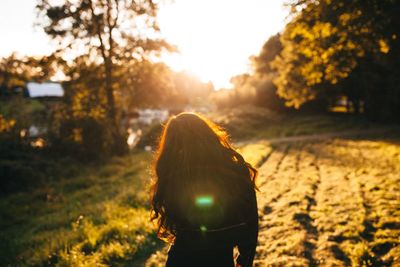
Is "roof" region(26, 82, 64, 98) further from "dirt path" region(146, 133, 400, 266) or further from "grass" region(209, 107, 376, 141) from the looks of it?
"dirt path" region(146, 133, 400, 266)

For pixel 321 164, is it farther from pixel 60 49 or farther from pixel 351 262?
pixel 60 49

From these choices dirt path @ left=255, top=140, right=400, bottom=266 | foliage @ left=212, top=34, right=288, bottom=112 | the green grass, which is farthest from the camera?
foliage @ left=212, top=34, right=288, bottom=112

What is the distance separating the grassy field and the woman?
123cm

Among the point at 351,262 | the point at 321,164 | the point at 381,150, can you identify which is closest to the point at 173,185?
the point at 351,262

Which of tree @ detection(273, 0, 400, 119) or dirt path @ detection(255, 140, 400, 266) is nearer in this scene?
dirt path @ detection(255, 140, 400, 266)

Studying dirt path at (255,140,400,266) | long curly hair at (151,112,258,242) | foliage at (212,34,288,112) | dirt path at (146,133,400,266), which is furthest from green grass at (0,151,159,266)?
foliage at (212,34,288,112)

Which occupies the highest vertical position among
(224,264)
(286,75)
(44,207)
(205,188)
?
(286,75)

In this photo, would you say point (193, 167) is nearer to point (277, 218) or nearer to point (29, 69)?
point (277, 218)

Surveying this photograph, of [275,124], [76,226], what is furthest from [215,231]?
[275,124]

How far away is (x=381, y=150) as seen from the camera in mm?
15828

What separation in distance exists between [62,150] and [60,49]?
5.83 metres

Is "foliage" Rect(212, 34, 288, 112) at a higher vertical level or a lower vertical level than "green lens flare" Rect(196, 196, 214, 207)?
higher

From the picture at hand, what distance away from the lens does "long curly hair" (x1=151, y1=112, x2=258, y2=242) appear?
269cm

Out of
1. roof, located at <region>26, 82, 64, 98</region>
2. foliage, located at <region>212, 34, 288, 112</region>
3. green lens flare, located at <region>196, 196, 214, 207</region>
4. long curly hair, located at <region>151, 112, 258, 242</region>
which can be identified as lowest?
green lens flare, located at <region>196, 196, 214, 207</region>
